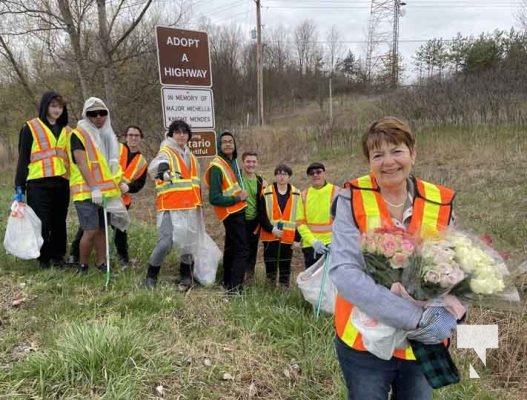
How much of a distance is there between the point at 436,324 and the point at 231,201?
11.6 feet

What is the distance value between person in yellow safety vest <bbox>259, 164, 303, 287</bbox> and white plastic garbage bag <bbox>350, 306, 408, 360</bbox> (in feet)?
11.2

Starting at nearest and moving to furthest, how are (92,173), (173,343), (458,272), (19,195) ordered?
(458,272) < (173,343) < (92,173) < (19,195)

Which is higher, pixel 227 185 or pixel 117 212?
pixel 227 185

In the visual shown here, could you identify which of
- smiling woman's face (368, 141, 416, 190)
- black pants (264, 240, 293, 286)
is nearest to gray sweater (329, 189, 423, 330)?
smiling woman's face (368, 141, 416, 190)

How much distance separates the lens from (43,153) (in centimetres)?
511

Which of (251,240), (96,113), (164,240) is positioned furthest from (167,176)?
(251,240)

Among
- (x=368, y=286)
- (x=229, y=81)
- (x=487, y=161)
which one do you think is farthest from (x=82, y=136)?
(x=229, y=81)

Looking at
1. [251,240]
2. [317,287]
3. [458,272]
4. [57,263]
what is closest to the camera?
[458,272]

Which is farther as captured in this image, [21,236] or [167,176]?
[21,236]

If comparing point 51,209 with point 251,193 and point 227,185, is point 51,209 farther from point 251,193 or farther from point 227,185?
point 251,193

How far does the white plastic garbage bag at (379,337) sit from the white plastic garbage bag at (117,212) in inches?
154

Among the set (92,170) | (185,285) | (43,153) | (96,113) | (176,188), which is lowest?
(185,285)

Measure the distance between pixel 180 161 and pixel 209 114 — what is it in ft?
4.93

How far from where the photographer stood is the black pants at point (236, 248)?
5.20m
